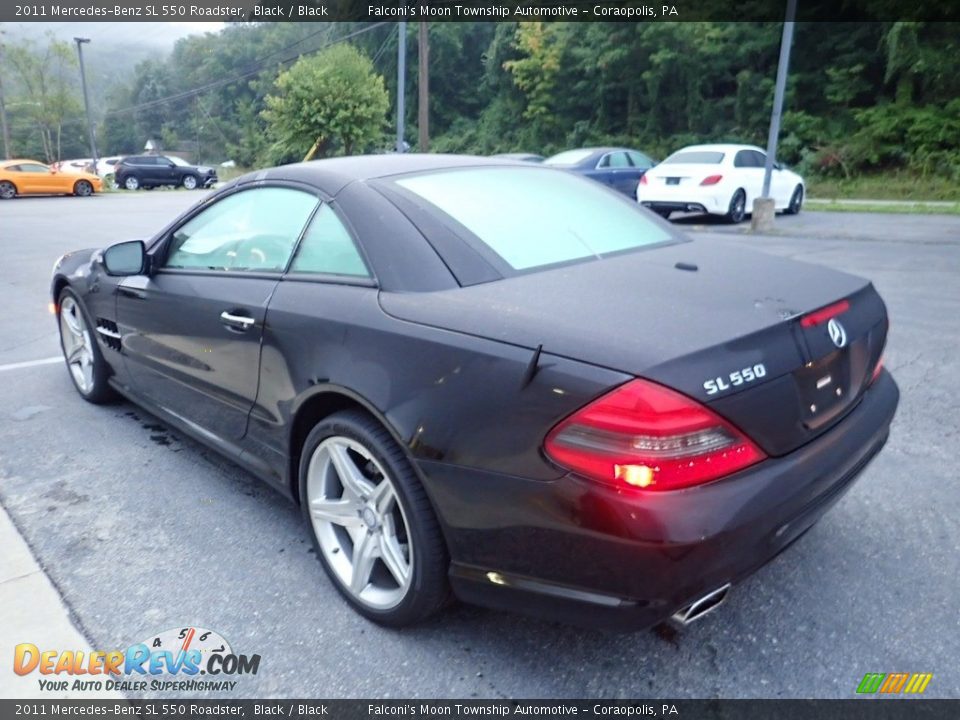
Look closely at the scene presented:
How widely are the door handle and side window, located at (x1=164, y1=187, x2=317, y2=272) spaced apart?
207 millimetres

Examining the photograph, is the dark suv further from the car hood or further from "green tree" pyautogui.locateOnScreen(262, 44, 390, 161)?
the car hood

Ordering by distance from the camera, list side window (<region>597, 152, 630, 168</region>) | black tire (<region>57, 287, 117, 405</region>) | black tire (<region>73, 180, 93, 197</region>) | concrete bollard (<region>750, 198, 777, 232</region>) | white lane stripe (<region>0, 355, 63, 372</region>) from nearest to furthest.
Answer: black tire (<region>57, 287, 117, 405</region>) < white lane stripe (<region>0, 355, 63, 372</region>) < concrete bollard (<region>750, 198, 777, 232</region>) < side window (<region>597, 152, 630, 168</region>) < black tire (<region>73, 180, 93, 197</region>)

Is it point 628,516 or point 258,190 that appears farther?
point 258,190

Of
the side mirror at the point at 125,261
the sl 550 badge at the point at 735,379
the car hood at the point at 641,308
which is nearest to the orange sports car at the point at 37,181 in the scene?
the side mirror at the point at 125,261

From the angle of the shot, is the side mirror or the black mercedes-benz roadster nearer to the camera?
the black mercedes-benz roadster

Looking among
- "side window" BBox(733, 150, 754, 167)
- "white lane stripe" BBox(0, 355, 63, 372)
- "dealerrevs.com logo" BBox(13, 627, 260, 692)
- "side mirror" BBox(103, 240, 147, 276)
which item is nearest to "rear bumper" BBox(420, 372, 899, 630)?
"dealerrevs.com logo" BBox(13, 627, 260, 692)

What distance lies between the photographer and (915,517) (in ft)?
9.47

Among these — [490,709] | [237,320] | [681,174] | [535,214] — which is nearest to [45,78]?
[681,174]

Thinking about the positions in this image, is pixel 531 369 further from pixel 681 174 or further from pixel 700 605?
pixel 681 174

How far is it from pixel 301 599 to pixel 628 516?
1.32 metres

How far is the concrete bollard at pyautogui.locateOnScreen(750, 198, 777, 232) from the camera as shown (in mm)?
12461

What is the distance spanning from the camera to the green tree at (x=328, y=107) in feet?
90.3

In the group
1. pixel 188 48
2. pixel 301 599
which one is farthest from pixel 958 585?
pixel 188 48

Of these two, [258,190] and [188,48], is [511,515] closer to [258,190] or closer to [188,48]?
[258,190]
